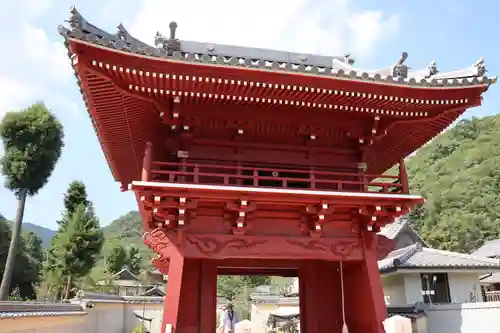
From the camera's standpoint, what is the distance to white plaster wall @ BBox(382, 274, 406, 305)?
61.8 feet

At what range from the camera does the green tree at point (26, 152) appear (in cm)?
2692

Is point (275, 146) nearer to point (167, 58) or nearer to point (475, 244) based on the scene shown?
point (167, 58)

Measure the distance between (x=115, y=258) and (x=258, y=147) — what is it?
44.0 m

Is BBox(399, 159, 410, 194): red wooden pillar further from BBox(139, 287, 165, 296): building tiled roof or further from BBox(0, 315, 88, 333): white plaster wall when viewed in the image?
BBox(139, 287, 165, 296): building tiled roof

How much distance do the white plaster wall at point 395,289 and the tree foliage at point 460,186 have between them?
30038mm

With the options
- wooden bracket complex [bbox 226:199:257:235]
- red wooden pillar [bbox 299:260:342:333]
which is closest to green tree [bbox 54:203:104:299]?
red wooden pillar [bbox 299:260:342:333]

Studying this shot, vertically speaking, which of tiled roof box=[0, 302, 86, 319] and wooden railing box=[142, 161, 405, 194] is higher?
wooden railing box=[142, 161, 405, 194]

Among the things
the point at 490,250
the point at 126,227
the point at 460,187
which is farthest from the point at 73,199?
the point at 126,227

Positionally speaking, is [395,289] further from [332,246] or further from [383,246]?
[332,246]

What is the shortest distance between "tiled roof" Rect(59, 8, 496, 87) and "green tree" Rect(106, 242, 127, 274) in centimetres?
4232

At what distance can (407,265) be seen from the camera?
706 inches

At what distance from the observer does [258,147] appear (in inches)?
390

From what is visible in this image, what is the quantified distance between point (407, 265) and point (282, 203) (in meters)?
11.5

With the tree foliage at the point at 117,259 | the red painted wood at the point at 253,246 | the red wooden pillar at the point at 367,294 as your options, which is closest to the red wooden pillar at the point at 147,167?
the red painted wood at the point at 253,246
